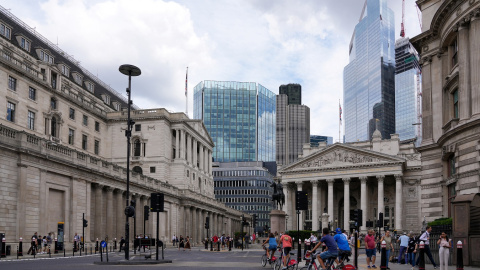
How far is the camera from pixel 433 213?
1524 inches

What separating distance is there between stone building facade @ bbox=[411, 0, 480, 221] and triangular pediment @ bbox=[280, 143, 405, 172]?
6289 cm

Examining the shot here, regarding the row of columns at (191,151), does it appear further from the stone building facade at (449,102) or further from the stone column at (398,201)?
the stone building facade at (449,102)

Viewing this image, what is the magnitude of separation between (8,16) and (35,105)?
13.4 m

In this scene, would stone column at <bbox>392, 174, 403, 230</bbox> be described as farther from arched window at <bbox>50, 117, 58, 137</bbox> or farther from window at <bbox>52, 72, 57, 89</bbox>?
window at <bbox>52, 72, 57, 89</bbox>

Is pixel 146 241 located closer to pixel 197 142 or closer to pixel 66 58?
pixel 66 58

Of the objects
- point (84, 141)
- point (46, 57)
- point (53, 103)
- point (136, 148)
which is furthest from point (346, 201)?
point (46, 57)

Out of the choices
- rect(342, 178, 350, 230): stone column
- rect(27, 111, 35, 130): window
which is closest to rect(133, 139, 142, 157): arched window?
rect(27, 111, 35, 130): window

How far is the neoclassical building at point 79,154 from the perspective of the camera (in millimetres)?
42969

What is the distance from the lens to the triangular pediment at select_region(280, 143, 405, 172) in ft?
346

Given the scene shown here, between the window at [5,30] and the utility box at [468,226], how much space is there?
54.1 m

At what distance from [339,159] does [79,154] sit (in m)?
67.1

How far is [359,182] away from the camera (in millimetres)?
113938

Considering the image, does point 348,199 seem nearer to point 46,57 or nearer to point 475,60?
point 46,57

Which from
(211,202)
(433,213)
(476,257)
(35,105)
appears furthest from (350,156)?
(476,257)
